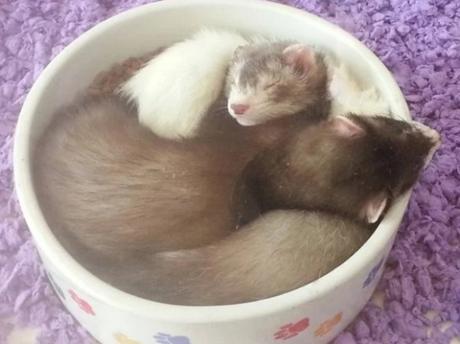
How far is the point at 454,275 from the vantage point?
3.54 ft

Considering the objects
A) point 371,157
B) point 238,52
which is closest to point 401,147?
point 371,157

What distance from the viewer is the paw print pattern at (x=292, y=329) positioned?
878mm

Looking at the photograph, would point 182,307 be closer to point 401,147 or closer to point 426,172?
point 401,147

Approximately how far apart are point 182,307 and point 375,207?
233 mm

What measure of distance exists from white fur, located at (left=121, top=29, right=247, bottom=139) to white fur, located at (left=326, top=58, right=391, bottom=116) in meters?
0.14

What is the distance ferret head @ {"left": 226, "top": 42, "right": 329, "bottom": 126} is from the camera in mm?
1032

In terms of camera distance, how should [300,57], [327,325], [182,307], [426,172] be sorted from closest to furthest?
[182,307] → [327,325] → [300,57] → [426,172]

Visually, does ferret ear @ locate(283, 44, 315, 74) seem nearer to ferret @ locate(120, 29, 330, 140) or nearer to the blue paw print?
ferret @ locate(120, 29, 330, 140)

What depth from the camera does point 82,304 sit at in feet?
3.00

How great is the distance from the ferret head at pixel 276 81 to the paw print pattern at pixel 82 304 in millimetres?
288

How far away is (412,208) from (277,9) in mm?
319

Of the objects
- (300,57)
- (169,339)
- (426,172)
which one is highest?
(300,57)

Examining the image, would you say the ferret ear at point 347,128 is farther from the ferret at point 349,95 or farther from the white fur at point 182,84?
the white fur at point 182,84

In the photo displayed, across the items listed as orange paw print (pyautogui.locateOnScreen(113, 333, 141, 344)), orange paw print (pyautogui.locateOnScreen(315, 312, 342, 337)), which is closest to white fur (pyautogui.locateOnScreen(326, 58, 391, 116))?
orange paw print (pyautogui.locateOnScreen(315, 312, 342, 337))
